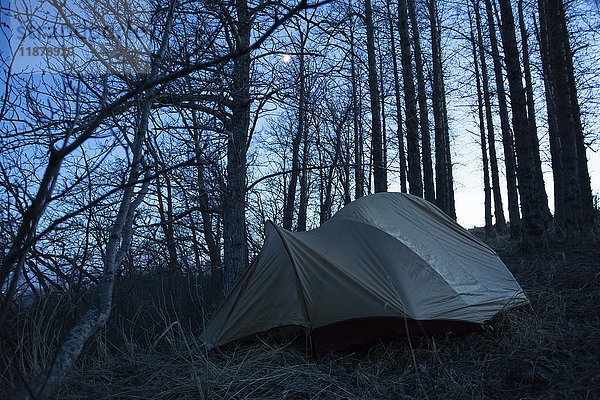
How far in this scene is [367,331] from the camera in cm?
381

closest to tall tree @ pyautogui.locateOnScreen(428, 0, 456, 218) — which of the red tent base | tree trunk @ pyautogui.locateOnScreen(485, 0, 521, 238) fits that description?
tree trunk @ pyautogui.locateOnScreen(485, 0, 521, 238)

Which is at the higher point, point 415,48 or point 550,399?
point 415,48

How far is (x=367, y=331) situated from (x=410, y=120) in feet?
19.7

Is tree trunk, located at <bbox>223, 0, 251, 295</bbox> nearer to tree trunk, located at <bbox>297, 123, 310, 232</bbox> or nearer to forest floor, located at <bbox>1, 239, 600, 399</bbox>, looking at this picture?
forest floor, located at <bbox>1, 239, 600, 399</bbox>

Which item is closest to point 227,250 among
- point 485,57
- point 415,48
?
point 415,48

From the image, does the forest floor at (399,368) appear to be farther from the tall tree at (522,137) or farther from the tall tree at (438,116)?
the tall tree at (438,116)

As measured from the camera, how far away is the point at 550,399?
8.25 ft

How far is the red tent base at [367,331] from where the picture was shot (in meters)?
3.66

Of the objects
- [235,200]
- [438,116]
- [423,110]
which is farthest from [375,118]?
[235,200]

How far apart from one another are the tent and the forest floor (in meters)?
0.19

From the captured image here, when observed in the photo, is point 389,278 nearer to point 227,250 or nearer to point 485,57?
point 227,250

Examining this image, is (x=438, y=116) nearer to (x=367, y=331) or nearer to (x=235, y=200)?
(x=235, y=200)

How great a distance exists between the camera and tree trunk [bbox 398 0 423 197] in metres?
8.64

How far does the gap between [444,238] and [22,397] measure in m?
4.15
